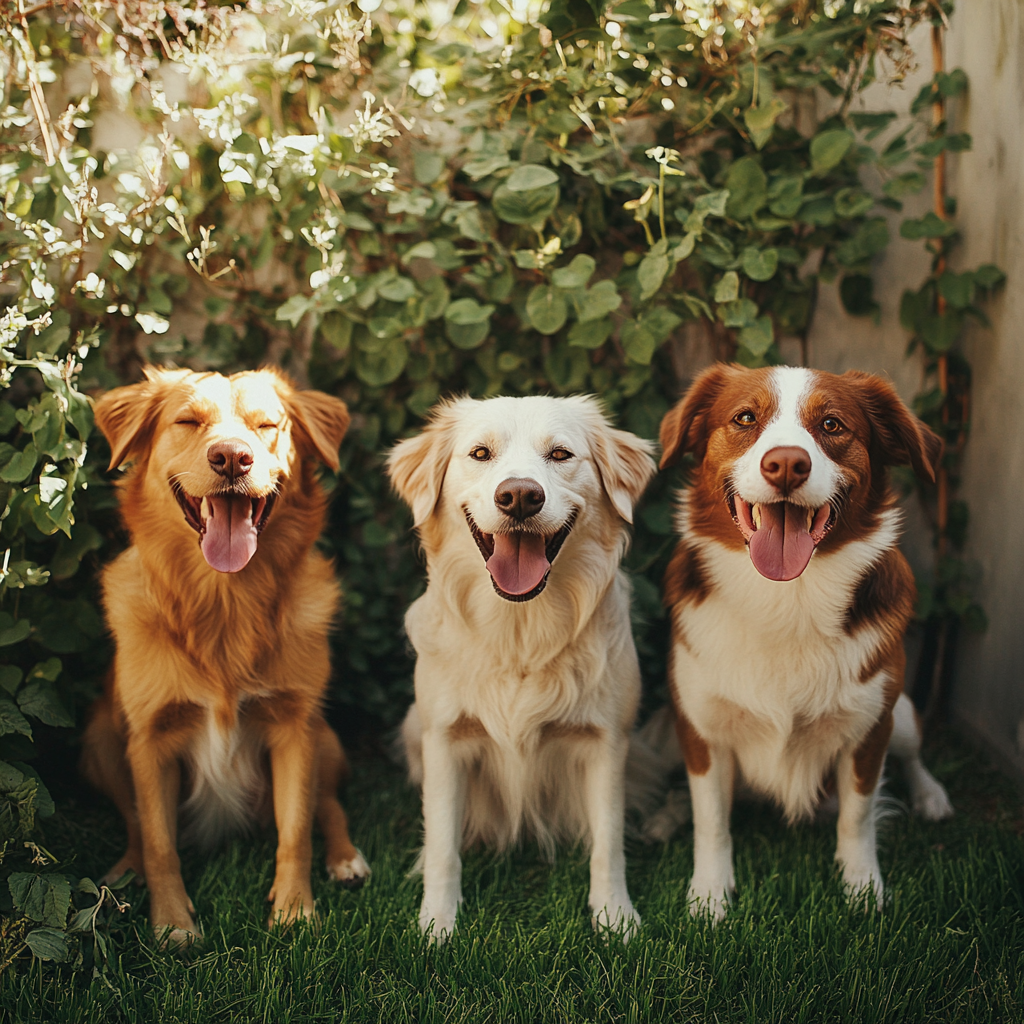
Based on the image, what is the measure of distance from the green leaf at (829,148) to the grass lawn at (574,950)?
2.27 meters

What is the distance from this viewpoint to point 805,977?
208cm

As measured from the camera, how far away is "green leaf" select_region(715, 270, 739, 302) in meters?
2.91

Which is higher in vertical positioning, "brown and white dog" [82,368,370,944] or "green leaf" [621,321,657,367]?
"green leaf" [621,321,657,367]

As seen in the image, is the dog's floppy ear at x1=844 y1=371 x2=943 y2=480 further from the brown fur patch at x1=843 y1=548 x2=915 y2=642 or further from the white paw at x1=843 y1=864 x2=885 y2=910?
the white paw at x1=843 y1=864 x2=885 y2=910

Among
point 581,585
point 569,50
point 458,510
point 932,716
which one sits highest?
point 569,50

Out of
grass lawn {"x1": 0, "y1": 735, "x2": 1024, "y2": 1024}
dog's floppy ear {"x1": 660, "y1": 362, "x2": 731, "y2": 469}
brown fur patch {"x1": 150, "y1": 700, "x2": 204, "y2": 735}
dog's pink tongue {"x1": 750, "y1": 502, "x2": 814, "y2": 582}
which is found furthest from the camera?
dog's floppy ear {"x1": 660, "y1": 362, "x2": 731, "y2": 469}

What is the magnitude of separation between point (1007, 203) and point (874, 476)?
4.48 feet

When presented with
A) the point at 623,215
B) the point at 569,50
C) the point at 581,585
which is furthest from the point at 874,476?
the point at 569,50

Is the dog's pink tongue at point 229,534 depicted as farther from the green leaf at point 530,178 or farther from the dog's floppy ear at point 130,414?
the green leaf at point 530,178

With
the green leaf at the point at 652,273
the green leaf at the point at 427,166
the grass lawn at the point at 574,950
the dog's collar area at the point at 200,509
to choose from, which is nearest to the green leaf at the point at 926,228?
the green leaf at the point at 652,273

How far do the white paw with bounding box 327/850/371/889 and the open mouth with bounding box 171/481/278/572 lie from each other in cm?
100

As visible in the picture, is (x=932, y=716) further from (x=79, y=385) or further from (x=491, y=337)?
(x=79, y=385)

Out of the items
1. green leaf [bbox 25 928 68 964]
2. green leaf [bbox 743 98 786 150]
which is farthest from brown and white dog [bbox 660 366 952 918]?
green leaf [bbox 25 928 68 964]

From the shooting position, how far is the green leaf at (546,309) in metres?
3.00
